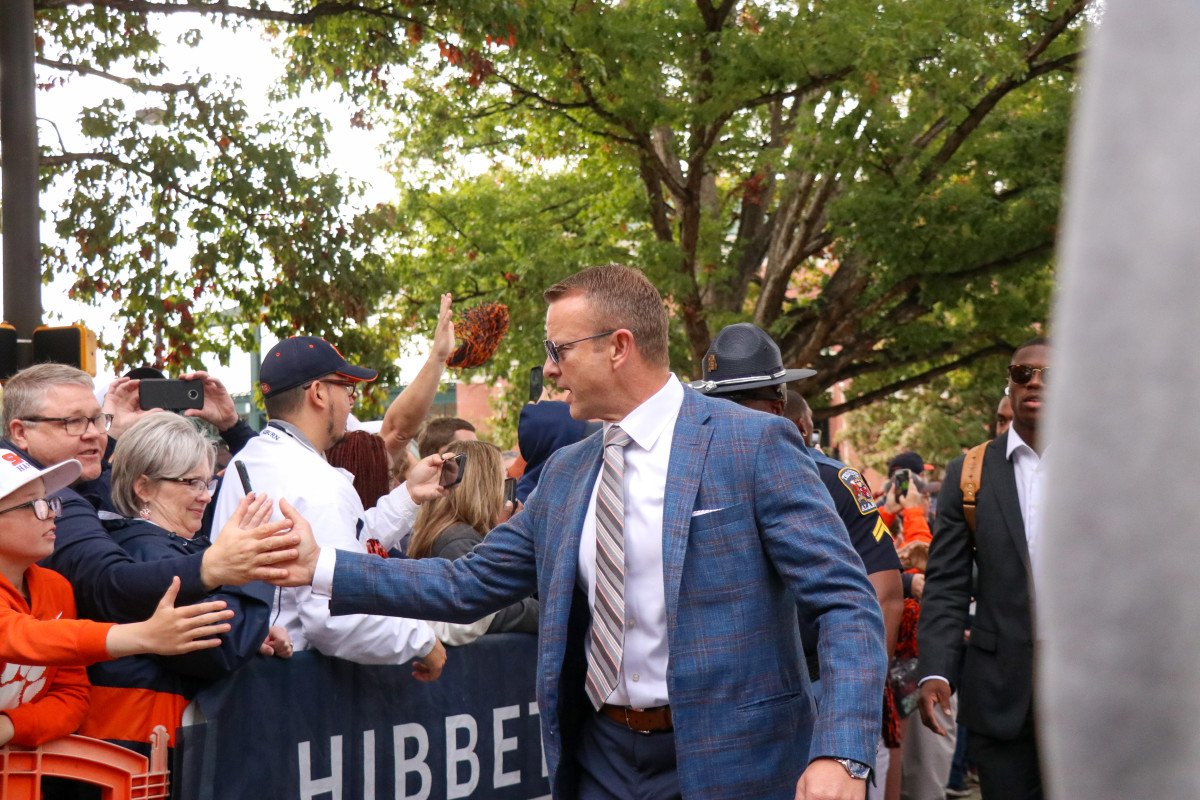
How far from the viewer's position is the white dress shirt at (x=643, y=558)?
123 inches

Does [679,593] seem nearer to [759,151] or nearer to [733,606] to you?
[733,606]

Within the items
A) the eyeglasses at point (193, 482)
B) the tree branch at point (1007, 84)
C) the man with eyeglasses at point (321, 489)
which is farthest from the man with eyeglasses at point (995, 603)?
the tree branch at point (1007, 84)

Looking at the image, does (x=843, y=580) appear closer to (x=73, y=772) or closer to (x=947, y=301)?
(x=73, y=772)

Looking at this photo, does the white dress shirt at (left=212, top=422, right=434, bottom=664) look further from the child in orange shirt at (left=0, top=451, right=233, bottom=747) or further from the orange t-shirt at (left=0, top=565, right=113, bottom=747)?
the orange t-shirt at (left=0, top=565, right=113, bottom=747)

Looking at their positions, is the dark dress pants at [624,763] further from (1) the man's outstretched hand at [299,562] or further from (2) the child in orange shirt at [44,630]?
(2) the child in orange shirt at [44,630]

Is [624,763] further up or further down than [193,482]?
further down

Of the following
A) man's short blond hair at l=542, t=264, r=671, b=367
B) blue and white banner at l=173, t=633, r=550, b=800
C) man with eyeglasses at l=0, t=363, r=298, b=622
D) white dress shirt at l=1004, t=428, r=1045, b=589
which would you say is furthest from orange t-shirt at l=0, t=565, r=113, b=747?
white dress shirt at l=1004, t=428, r=1045, b=589

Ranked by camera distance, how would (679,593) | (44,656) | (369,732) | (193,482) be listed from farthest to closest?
(369,732) → (193,482) → (44,656) → (679,593)

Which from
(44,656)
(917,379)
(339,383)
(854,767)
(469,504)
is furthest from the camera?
(917,379)

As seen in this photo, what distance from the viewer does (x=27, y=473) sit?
3605 millimetres

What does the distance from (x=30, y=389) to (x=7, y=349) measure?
298 cm

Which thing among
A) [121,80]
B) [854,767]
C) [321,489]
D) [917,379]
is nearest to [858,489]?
[321,489]

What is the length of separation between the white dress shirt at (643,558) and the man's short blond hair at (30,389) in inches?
88.3

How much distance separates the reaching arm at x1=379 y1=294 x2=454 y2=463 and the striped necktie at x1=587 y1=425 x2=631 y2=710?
3024mm
